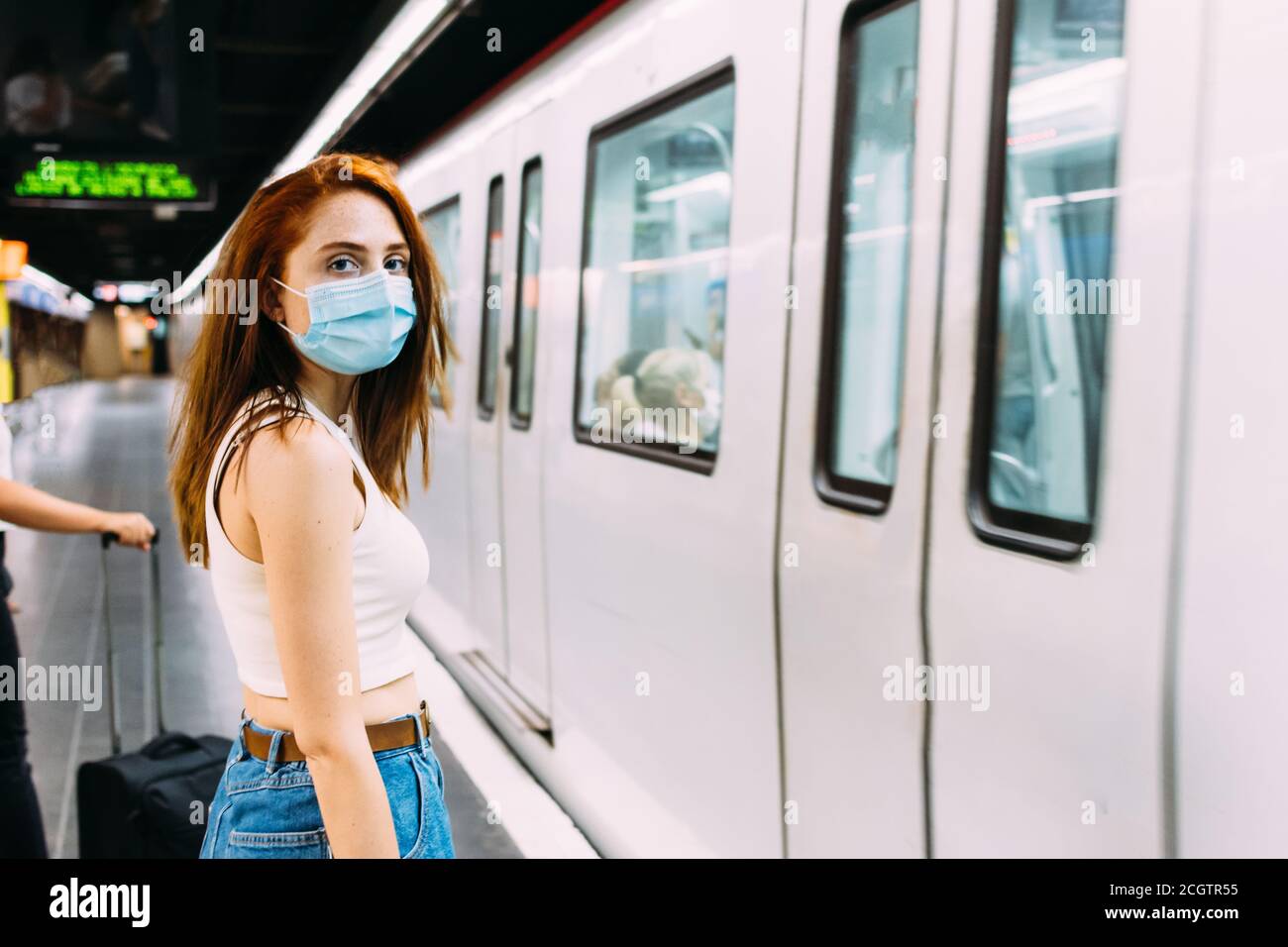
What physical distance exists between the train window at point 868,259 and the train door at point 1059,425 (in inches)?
7.9

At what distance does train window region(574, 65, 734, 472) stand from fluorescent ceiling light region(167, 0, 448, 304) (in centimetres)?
95

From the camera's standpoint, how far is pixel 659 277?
143 inches

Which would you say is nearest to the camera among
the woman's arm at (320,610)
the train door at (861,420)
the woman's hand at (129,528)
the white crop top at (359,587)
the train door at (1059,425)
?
the woman's arm at (320,610)

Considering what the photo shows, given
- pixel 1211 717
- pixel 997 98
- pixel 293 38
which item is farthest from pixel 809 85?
pixel 293 38

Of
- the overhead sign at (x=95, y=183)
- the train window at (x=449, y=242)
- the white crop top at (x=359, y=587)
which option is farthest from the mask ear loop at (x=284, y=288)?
the overhead sign at (x=95, y=183)

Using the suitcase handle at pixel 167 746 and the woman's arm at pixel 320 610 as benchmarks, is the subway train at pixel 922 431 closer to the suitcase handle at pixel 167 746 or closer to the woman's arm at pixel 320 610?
the woman's arm at pixel 320 610

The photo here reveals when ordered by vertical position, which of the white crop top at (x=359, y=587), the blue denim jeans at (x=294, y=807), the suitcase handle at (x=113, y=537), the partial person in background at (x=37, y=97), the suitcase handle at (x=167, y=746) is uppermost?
the partial person in background at (x=37, y=97)

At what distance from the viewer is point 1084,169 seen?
1962mm

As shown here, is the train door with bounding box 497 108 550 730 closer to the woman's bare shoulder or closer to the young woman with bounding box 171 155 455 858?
the young woman with bounding box 171 155 455 858

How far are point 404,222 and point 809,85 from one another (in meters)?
1.22

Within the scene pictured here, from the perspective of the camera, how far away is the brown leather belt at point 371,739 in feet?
5.30
